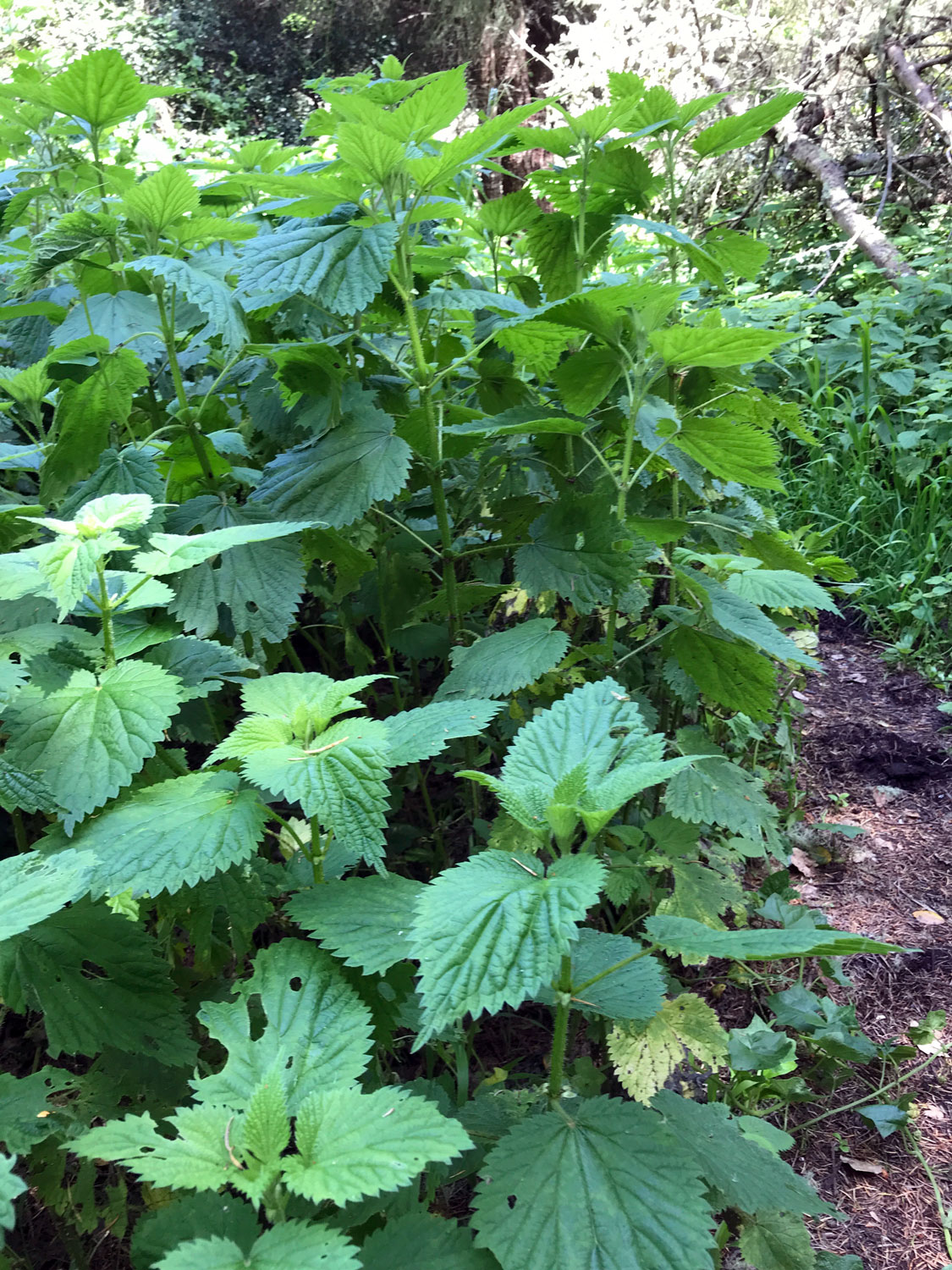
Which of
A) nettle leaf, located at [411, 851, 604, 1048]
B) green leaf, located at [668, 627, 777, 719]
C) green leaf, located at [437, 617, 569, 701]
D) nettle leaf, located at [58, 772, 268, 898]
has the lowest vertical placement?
green leaf, located at [668, 627, 777, 719]

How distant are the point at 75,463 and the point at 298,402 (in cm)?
42

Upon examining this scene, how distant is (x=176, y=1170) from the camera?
2.28ft

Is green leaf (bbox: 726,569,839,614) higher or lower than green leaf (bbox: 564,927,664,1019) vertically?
higher

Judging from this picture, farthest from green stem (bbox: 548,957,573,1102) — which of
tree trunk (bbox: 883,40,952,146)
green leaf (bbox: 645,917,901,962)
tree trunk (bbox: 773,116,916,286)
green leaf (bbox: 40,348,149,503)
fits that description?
tree trunk (bbox: 883,40,952,146)

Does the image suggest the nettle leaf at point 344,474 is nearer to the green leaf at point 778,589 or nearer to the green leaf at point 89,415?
the green leaf at point 89,415

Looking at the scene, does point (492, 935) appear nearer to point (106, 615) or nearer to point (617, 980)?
point (617, 980)

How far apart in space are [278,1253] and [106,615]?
730 mm

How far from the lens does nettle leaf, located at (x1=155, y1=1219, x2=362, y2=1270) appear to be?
2.09 feet

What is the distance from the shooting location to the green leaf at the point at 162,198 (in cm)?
136

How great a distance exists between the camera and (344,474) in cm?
139

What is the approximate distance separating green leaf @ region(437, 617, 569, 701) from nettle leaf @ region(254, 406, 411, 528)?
294mm

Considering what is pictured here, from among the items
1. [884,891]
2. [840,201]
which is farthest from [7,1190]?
[840,201]

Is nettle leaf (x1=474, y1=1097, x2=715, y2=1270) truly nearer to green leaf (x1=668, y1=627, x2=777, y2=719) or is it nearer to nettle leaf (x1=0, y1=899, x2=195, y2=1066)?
nettle leaf (x1=0, y1=899, x2=195, y2=1066)

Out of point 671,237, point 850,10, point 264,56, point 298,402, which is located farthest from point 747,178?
point 264,56
